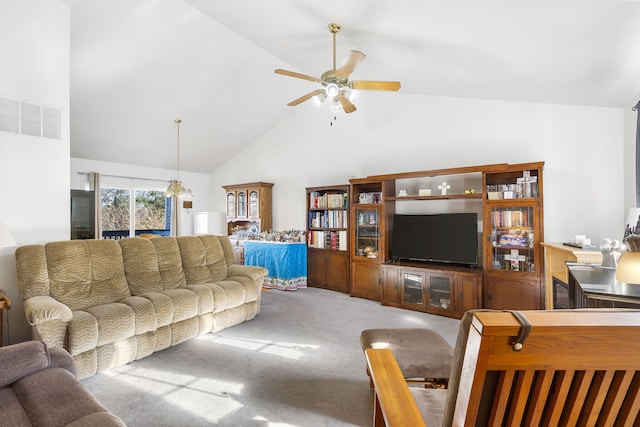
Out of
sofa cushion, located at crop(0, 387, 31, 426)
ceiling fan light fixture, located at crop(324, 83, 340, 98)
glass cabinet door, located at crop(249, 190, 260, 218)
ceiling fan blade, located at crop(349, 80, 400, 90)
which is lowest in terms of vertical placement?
sofa cushion, located at crop(0, 387, 31, 426)

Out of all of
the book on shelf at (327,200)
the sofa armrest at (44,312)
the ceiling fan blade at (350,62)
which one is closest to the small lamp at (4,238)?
the sofa armrest at (44,312)

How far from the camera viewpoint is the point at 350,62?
2.63 meters

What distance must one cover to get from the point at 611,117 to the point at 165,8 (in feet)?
16.7

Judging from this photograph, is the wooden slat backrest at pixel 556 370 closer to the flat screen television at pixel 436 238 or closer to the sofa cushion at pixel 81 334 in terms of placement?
the sofa cushion at pixel 81 334

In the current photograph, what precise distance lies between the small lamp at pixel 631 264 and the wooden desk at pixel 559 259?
1756 mm

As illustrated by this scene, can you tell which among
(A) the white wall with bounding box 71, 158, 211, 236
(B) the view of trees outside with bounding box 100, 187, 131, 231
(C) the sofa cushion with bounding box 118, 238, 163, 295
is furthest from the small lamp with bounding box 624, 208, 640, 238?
(B) the view of trees outside with bounding box 100, 187, 131, 231

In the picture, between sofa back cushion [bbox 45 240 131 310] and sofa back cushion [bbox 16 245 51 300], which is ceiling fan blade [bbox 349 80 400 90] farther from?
sofa back cushion [bbox 16 245 51 300]

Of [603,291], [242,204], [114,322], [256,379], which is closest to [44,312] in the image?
[114,322]

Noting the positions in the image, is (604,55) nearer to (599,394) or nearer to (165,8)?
(599,394)

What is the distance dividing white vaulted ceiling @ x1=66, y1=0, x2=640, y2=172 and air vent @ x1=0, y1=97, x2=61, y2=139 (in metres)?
1.14

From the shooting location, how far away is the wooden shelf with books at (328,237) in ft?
17.8

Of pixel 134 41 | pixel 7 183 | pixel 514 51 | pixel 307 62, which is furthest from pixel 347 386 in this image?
→ pixel 134 41

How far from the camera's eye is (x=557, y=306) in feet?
10.6

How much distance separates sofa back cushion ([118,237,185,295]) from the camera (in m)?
3.36
